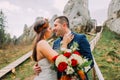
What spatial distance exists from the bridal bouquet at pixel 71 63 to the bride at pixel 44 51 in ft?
0.36

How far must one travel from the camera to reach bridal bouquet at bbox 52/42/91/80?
499cm

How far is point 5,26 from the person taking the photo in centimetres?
2639

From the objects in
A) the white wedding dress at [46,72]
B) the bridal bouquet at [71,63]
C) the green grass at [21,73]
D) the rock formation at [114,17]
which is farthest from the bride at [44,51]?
the rock formation at [114,17]

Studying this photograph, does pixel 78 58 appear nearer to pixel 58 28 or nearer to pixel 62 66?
pixel 62 66

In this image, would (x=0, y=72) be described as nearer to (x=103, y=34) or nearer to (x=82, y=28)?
(x=103, y=34)

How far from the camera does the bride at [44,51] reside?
504 centimetres

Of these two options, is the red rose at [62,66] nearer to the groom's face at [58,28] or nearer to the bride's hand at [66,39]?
the bride's hand at [66,39]

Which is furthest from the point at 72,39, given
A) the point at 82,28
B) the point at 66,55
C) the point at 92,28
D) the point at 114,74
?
the point at 92,28

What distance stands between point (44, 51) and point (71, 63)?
41 centimetres

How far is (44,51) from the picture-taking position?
16.5 feet

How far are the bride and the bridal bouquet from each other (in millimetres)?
111

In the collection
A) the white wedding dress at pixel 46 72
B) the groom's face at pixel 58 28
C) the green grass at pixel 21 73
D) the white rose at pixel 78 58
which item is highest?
the groom's face at pixel 58 28

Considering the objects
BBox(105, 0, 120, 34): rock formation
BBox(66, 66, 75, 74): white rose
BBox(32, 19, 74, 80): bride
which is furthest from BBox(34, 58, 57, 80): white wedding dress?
BBox(105, 0, 120, 34): rock formation

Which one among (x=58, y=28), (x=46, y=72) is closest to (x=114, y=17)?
(x=58, y=28)
